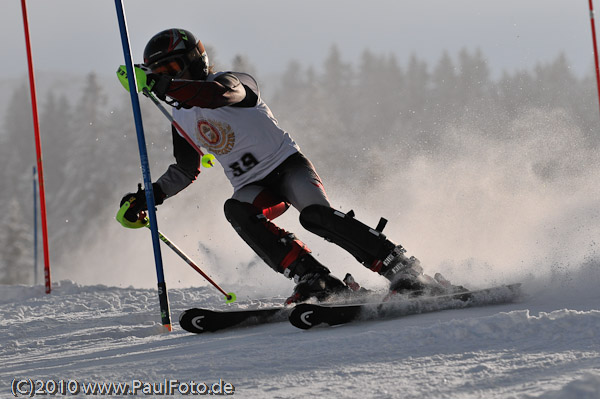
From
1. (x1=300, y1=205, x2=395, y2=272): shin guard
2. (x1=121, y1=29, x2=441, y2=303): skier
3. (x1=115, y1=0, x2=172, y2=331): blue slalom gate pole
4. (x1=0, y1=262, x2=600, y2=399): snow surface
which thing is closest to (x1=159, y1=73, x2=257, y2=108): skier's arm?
(x1=121, y1=29, x2=441, y2=303): skier

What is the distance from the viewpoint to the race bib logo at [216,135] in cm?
388

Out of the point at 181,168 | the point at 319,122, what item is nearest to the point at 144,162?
the point at 181,168

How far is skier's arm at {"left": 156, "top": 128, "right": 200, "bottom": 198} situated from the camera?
4250 millimetres

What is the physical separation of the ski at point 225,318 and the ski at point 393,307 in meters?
0.52

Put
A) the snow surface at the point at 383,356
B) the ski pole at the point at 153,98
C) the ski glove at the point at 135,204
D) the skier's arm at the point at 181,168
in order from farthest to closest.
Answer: the skier's arm at the point at 181,168 < the ski glove at the point at 135,204 < the ski pole at the point at 153,98 < the snow surface at the point at 383,356

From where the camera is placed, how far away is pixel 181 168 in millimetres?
4289

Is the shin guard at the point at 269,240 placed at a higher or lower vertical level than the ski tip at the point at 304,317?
higher

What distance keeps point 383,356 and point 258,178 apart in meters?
1.94

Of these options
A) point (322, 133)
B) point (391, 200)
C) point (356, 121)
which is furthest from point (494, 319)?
point (356, 121)

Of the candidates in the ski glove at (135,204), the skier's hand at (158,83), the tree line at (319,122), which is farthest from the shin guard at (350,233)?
the tree line at (319,122)

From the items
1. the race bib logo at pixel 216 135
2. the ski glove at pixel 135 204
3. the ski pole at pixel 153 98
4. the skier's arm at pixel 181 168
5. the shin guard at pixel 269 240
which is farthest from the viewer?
the skier's arm at pixel 181 168

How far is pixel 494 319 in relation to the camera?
8.04 feet

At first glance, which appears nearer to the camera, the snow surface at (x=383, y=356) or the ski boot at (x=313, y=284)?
the snow surface at (x=383, y=356)

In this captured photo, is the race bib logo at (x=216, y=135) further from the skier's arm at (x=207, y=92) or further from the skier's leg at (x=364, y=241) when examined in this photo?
the skier's leg at (x=364, y=241)
